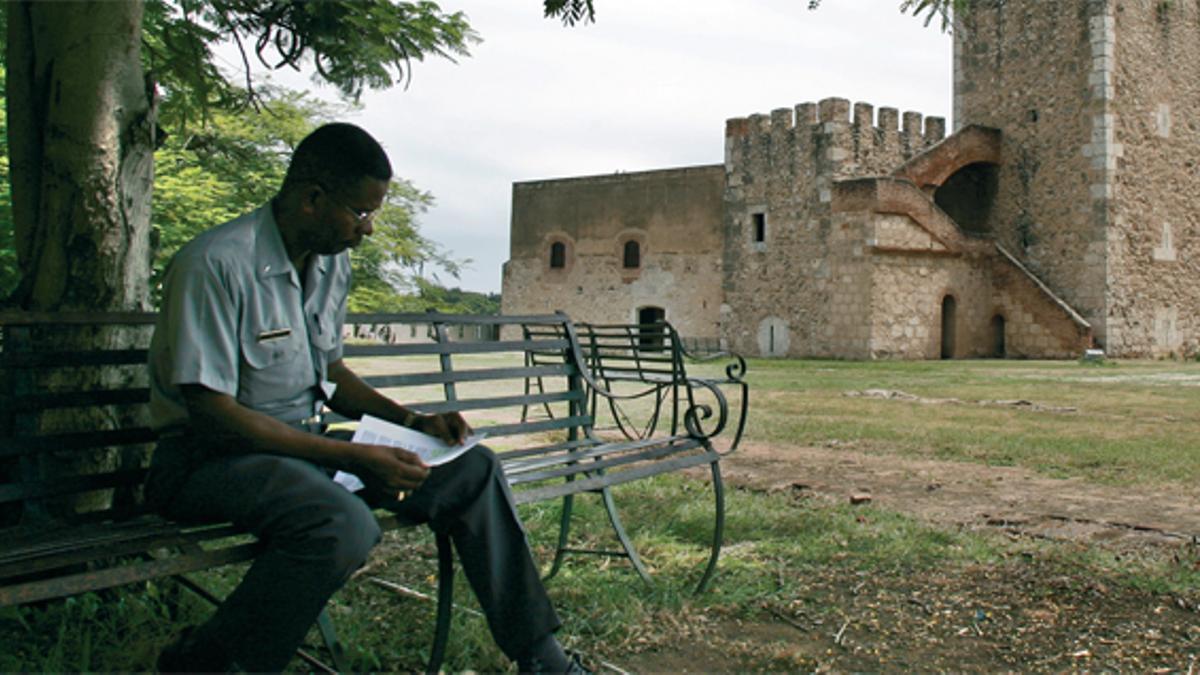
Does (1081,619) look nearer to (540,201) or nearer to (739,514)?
(739,514)

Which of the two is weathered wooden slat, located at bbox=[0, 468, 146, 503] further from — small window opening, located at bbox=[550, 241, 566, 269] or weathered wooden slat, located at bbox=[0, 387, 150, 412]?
small window opening, located at bbox=[550, 241, 566, 269]

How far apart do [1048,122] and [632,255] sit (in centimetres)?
1169

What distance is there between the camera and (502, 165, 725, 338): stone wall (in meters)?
27.7

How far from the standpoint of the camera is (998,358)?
23.8 metres

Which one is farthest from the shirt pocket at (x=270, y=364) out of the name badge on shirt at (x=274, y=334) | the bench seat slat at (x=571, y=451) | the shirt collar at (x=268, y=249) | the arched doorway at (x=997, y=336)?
the arched doorway at (x=997, y=336)

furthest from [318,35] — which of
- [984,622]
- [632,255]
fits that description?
[632,255]

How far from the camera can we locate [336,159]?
8.29ft

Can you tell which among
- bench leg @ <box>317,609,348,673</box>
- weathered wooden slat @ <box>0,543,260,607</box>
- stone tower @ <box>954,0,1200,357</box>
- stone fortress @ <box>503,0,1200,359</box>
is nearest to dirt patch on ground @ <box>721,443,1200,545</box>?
bench leg @ <box>317,609,348,673</box>

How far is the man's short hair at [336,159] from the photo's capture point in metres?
2.53

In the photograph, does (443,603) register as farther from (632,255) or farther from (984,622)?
(632,255)

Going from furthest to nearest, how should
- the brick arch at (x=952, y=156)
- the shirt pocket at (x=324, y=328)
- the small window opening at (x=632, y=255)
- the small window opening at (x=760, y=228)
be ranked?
the small window opening at (x=632, y=255) → the small window opening at (x=760, y=228) → the brick arch at (x=952, y=156) → the shirt pocket at (x=324, y=328)

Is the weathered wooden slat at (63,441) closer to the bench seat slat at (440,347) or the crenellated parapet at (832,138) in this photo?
the bench seat slat at (440,347)

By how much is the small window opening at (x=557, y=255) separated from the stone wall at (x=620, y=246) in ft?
0.42

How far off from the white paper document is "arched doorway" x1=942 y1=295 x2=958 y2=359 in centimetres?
2294
